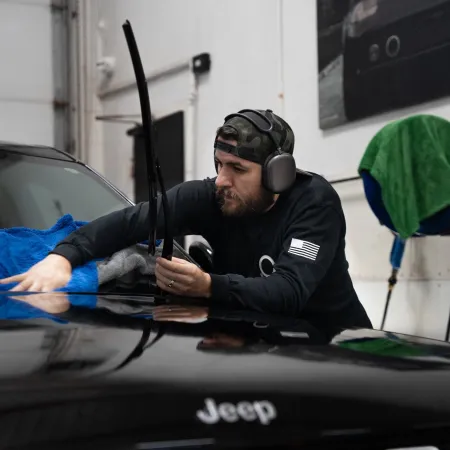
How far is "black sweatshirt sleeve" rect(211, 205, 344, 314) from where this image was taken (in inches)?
63.6

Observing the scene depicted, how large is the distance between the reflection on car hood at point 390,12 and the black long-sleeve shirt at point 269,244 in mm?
2026

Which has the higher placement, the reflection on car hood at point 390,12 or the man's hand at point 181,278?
the reflection on car hood at point 390,12

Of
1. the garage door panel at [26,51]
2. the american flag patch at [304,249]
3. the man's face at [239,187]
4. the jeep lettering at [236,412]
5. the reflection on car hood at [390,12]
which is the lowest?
the jeep lettering at [236,412]

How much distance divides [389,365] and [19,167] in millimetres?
1493

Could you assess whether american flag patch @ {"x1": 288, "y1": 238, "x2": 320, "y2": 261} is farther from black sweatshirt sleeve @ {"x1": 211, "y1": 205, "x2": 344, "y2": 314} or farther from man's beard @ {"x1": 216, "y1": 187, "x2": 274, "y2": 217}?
man's beard @ {"x1": 216, "y1": 187, "x2": 274, "y2": 217}

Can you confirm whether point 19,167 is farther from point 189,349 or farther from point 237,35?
point 237,35

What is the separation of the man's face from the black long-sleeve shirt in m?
0.07

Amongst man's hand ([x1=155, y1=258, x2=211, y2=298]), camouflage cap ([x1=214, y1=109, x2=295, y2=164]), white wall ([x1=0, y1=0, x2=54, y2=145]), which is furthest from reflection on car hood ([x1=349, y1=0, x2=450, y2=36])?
white wall ([x1=0, y1=0, x2=54, y2=145])

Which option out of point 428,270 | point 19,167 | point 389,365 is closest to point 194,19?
point 428,270

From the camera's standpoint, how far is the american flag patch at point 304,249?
1784mm

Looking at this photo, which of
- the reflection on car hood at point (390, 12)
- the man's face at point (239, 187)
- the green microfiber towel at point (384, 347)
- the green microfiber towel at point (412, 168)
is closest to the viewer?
the green microfiber towel at point (384, 347)

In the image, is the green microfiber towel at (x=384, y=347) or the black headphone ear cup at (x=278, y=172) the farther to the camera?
the black headphone ear cup at (x=278, y=172)

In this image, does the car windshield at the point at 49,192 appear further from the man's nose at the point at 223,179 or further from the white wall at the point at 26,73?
the white wall at the point at 26,73

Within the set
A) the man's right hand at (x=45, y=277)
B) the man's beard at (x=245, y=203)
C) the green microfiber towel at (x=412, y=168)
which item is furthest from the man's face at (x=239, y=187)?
the green microfiber towel at (x=412, y=168)
